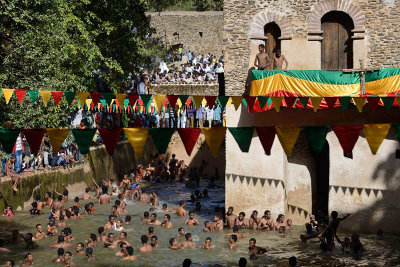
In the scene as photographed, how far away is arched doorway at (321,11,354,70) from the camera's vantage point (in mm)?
25531

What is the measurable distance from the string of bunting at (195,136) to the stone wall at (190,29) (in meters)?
38.6

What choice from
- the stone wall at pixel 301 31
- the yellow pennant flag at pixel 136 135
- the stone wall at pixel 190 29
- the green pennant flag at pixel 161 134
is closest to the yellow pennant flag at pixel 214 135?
the green pennant flag at pixel 161 134

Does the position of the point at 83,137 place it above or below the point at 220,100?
below

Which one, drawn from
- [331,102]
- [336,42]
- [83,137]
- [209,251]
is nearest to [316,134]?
[331,102]

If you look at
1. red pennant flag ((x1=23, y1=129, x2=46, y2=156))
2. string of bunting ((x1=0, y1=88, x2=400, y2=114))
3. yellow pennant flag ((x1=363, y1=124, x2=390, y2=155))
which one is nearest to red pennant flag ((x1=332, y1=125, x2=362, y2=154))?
yellow pennant flag ((x1=363, y1=124, x2=390, y2=155))

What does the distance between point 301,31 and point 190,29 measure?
110 feet

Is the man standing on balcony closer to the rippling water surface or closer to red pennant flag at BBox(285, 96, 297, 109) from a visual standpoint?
red pennant flag at BBox(285, 96, 297, 109)

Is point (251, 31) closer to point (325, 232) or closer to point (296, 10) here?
point (296, 10)

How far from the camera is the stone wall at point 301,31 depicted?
81.6ft

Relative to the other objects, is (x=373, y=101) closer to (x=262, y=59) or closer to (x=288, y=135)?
(x=288, y=135)

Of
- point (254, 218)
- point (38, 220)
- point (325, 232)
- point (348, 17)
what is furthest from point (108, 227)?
point (348, 17)

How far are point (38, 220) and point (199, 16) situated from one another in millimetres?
35208

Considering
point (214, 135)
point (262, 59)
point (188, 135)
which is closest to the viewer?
point (188, 135)

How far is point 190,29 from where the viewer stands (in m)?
58.2
